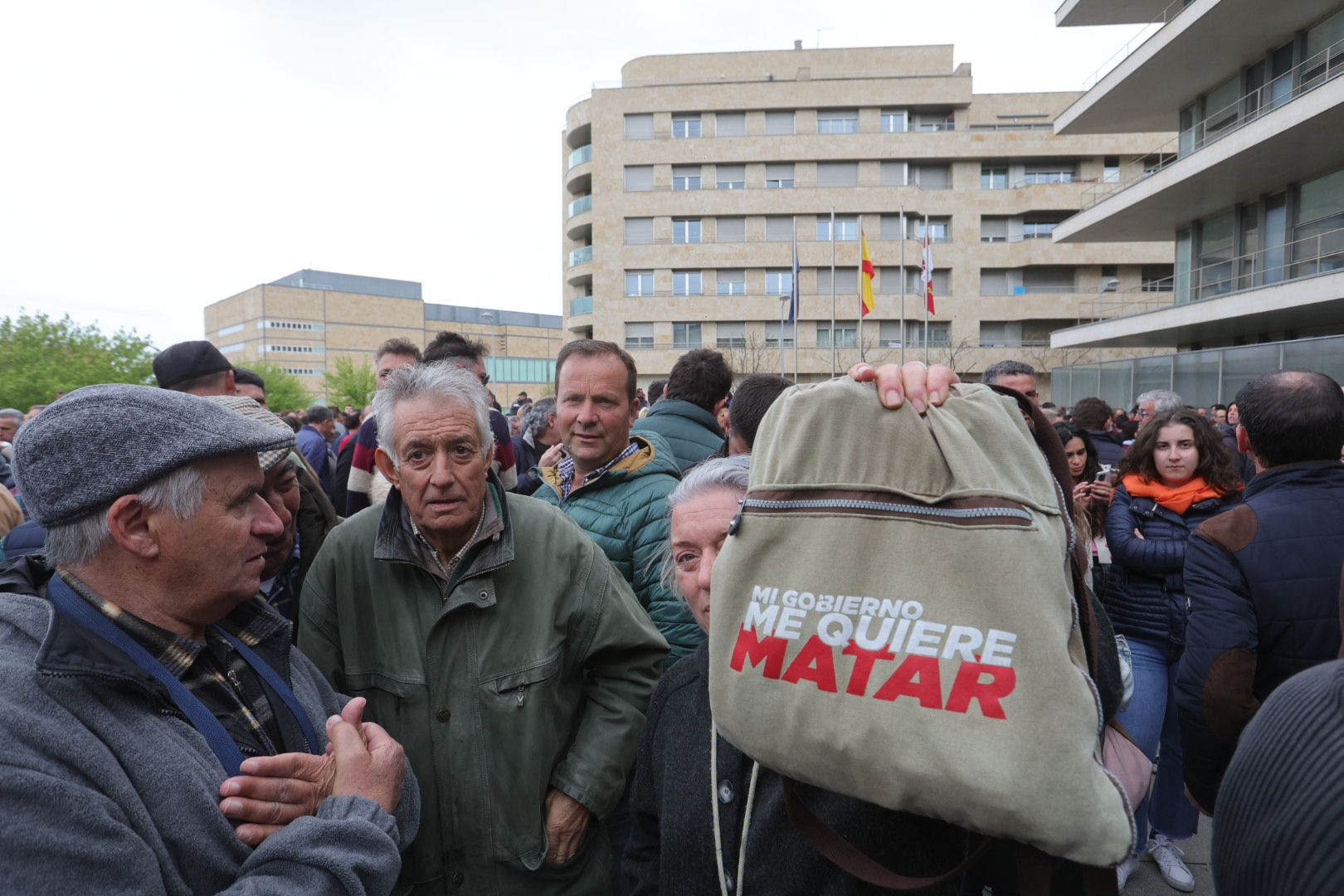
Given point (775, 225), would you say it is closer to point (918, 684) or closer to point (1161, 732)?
point (1161, 732)

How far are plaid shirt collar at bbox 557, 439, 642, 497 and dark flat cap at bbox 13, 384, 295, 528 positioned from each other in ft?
5.72

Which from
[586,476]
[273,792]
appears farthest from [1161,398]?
[273,792]

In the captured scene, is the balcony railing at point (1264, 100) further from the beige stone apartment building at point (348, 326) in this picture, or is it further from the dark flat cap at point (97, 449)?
the beige stone apartment building at point (348, 326)

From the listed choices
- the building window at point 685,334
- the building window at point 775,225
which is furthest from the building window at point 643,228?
the building window at point 775,225

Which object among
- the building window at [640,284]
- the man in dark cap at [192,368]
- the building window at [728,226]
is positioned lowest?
the man in dark cap at [192,368]

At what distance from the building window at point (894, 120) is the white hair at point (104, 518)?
44.4 m

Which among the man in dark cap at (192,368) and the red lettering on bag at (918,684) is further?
the man in dark cap at (192,368)

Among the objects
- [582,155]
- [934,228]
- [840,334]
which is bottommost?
[840,334]

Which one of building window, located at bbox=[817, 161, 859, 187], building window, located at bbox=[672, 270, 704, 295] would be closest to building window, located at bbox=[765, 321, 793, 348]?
building window, located at bbox=[672, 270, 704, 295]

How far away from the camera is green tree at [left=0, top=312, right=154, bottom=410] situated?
3515 cm

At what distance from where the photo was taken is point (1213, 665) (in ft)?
9.71

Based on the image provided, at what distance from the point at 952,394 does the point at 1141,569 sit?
11.4ft

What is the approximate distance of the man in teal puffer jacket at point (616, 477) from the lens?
290 centimetres

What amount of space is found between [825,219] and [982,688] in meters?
42.4
